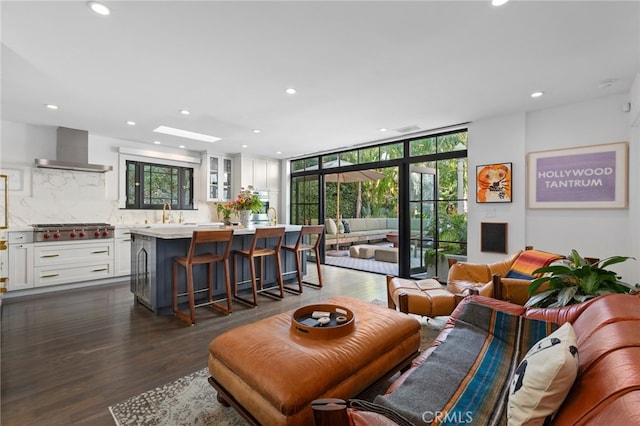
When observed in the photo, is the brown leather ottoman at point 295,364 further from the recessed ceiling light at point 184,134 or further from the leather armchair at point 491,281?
the recessed ceiling light at point 184,134

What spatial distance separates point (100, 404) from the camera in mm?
1891

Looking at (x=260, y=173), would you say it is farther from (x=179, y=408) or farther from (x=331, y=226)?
(x=179, y=408)

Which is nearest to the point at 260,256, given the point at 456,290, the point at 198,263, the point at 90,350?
the point at 198,263

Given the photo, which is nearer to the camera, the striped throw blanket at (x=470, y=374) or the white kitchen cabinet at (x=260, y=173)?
the striped throw blanket at (x=470, y=374)

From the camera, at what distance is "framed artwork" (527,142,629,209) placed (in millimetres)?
3357

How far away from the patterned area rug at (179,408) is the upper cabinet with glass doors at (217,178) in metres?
4.99

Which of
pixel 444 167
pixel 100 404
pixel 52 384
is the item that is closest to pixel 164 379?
pixel 100 404

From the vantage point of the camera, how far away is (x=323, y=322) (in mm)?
1953

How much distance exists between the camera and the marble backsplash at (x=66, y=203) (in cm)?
457

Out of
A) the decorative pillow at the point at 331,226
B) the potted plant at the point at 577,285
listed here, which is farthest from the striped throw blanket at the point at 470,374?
the decorative pillow at the point at 331,226

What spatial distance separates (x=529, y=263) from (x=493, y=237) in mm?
1431

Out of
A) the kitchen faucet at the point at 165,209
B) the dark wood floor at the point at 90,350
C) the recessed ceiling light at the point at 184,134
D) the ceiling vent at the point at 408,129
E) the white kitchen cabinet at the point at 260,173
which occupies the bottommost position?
the dark wood floor at the point at 90,350

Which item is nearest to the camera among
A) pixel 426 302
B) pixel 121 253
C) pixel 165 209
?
pixel 426 302

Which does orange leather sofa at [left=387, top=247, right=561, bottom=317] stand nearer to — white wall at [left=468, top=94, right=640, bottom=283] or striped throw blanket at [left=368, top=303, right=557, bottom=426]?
striped throw blanket at [left=368, top=303, right=557, bottom=426]
